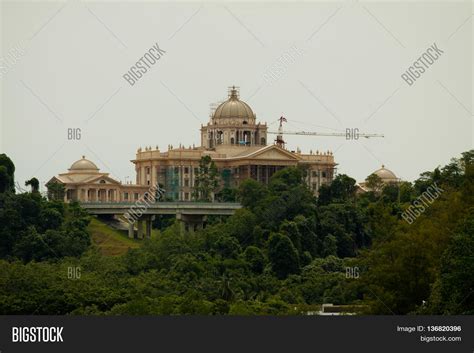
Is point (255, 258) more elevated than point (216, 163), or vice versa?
point (216, 163)

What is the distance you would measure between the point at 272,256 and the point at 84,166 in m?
60.0

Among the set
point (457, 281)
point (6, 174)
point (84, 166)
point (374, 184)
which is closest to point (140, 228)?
point (374, 184)

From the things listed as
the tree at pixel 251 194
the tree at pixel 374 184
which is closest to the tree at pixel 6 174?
the tree at pixel 251 194

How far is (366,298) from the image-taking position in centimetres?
8556

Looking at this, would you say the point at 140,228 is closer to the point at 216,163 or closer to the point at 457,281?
the point at 216,163

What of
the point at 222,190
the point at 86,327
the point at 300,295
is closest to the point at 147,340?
the point at 86,327

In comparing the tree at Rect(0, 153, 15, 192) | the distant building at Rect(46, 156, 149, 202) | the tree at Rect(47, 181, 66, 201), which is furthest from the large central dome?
the tree at Rect(0, 153, 15, 192)

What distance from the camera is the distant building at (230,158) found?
172125mm

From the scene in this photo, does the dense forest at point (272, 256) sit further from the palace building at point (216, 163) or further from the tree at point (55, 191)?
the palace building at point (216, 163)

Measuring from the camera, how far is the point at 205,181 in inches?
6319

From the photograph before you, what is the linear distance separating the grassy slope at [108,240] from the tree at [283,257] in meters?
12.9

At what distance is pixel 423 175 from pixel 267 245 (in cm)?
1277

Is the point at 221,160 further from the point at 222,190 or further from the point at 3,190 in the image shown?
the point at 3,190

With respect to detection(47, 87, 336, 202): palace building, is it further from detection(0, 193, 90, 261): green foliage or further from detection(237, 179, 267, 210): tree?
detection(0, 193, 90, 261): green foliage
